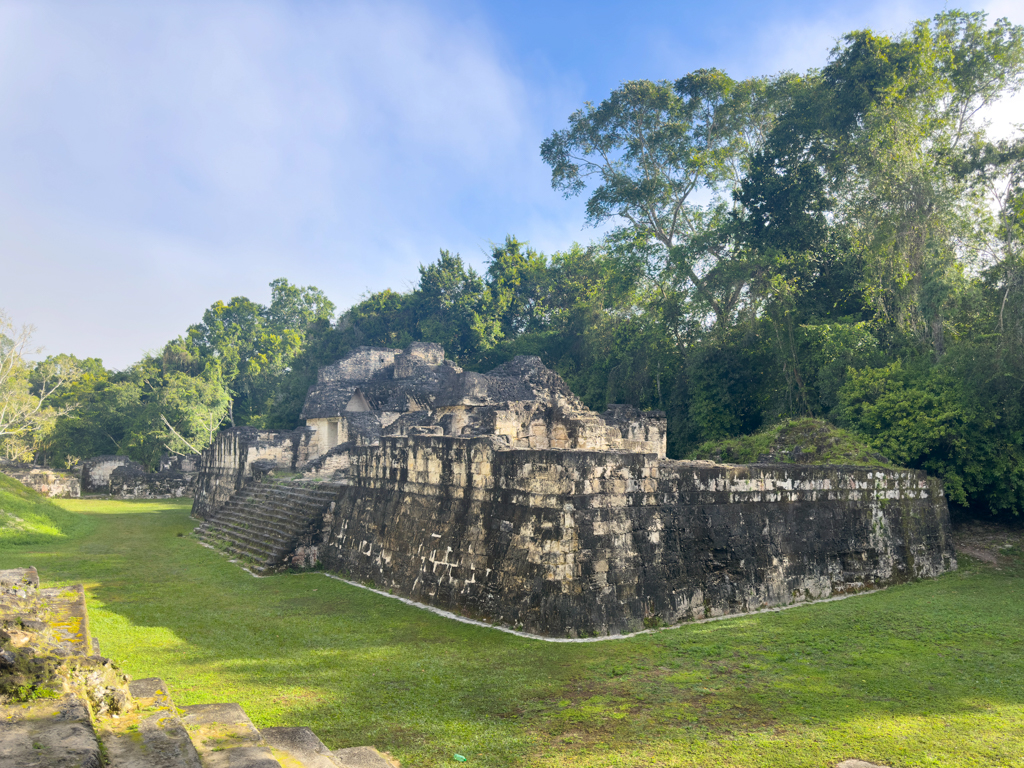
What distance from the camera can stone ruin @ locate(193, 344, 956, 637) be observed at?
7047 millimetres

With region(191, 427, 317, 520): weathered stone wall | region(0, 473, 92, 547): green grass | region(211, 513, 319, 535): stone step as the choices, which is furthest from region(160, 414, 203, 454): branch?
region(211, 513, 319, 535): stone step

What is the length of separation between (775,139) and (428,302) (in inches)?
888

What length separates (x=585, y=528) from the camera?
700 cm

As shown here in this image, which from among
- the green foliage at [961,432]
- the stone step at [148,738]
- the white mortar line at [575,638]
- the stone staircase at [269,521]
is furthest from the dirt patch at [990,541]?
the stone step at [148,738]

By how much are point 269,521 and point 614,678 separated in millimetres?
10475

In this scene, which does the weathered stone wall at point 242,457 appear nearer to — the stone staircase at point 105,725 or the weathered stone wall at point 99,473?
the weathered stone wall at point 99,473

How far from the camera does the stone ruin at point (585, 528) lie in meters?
7.05

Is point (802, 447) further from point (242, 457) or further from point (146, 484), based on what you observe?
point (146, 484)

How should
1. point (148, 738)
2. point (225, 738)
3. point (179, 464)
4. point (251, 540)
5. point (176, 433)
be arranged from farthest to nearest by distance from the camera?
point (176, 433), point (179, 464), point (251, 540), point (225, 738), point (148, 738)

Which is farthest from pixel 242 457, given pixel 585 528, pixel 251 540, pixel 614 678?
pixel 614 678

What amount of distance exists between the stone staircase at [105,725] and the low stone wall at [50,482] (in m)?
27.0

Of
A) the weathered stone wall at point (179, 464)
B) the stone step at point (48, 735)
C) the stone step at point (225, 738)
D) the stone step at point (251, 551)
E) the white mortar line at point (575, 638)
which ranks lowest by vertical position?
the white mortar line at point (575, 638)

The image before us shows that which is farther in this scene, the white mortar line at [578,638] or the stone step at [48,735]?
the white mortar line at [578,638]

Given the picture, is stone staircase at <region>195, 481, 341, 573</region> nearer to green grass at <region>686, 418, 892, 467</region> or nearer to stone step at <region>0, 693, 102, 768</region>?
green grass at <region>686, 418, 892, 467</region>
